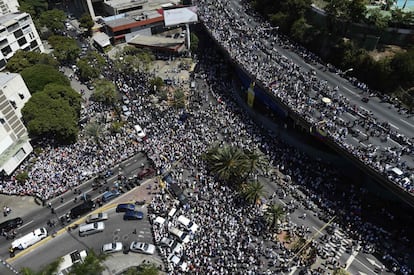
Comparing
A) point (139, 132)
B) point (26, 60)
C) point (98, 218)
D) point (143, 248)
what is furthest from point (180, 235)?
point (26, 60)

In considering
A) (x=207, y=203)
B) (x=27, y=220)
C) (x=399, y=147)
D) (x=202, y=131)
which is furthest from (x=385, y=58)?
(x=27, y=220)

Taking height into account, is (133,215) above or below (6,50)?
below

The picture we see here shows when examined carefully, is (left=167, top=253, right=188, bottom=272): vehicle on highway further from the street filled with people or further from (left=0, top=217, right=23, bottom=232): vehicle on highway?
(left=0, top=217, right=23, bottom=232): vehicle on highway

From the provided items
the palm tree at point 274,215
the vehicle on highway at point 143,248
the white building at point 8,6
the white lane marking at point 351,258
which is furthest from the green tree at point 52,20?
the white lane marking at point 351,258

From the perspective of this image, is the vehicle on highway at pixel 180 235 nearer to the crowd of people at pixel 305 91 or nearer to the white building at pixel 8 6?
the crowd of people at pixel 305 91

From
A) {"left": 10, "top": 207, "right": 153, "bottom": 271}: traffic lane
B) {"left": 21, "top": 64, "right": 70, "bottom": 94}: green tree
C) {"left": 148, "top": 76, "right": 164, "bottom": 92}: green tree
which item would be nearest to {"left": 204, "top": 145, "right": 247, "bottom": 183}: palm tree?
{"left": 10, "top": 207, "right": 153, "bottom": 271}: traffic lane

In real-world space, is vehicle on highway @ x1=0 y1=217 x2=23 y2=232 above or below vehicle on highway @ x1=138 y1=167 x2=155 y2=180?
below

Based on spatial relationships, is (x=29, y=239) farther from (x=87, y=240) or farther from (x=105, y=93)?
(x=105, y=93)
